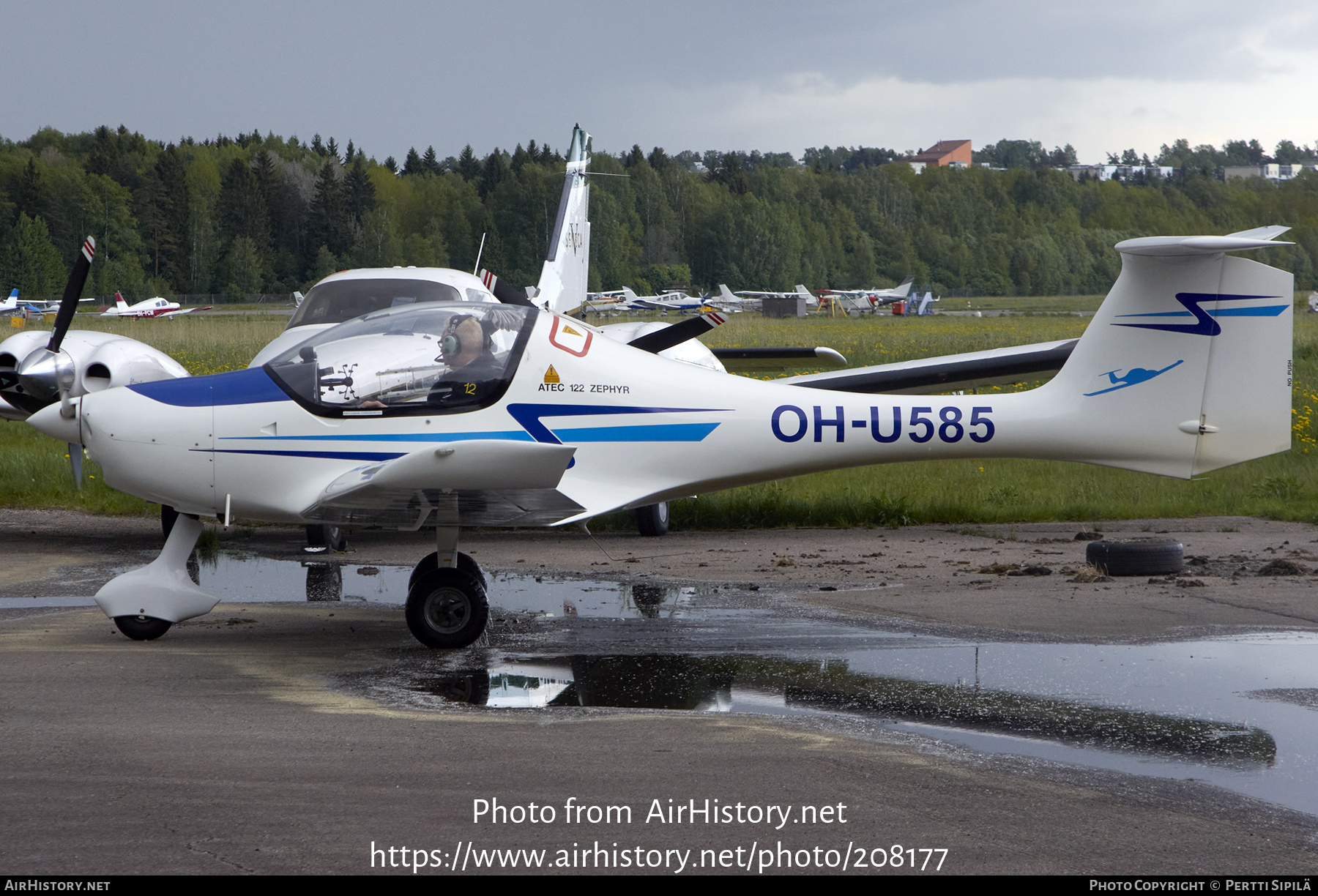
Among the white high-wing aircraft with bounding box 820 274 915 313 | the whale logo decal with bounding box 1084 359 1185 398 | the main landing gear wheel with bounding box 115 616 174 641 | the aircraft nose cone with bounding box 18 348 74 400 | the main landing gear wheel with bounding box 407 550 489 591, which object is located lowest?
the main landing gear wheel with bounding box 115 616 174 641

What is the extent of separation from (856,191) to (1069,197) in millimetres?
26004

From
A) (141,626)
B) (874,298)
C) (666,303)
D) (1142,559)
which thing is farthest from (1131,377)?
(874,298)

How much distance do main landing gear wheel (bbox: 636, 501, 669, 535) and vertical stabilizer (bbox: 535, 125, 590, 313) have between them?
7382 millimetres

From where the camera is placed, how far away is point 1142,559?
8.48m

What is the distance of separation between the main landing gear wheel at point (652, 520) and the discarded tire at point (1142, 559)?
4163 mm

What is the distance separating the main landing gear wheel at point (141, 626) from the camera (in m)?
6.84

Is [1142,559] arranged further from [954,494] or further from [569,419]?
[569,419]

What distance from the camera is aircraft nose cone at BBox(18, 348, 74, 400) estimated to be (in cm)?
894

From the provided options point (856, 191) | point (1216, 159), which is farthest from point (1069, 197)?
point (1216, 159)

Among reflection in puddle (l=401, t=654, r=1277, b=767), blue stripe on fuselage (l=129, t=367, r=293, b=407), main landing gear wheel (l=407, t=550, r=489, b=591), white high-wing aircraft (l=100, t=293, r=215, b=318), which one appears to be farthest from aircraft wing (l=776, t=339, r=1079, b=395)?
white high-wing aircraft (l=100, t=293, r=215, b=318)

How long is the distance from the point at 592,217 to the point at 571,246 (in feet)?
248

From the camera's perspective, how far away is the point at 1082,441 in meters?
7.49

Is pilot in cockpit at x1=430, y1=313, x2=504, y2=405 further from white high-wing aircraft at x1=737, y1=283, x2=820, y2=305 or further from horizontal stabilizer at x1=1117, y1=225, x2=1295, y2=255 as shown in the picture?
white high-wing aircraft at x1=737, y1=283, x2=820, y2=305
